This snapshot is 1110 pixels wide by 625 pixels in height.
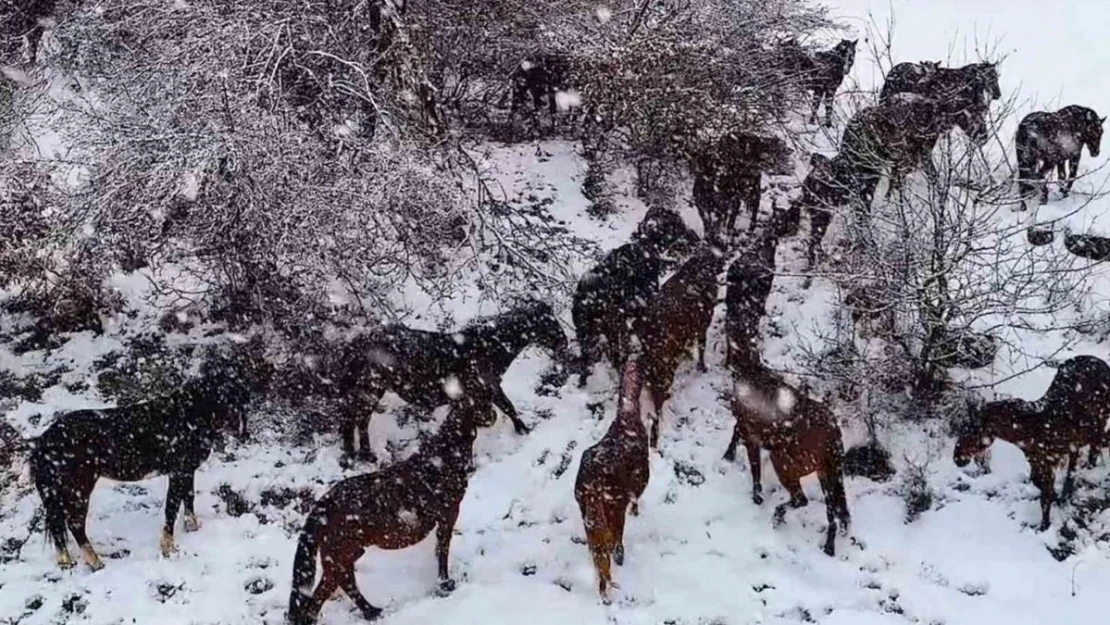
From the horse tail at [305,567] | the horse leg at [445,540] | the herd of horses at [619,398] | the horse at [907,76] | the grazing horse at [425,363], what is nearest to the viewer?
the horse tail at [305,567]

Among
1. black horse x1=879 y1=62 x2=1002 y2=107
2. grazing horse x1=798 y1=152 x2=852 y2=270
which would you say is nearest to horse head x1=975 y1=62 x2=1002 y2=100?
black horse x1=879 y1=62 x2=1002 y2=107

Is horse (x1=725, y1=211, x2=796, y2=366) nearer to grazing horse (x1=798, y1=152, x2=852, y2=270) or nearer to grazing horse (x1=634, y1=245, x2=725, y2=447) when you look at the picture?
grazing horse (x1=634, y1=245, x2=725, y2=447)

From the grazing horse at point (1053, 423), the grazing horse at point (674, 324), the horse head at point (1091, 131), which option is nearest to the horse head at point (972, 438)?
the grazing horse at point (1053, 423)

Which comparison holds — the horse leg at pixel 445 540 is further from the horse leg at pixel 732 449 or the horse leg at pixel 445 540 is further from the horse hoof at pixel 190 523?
the horse leg at pixel 732 449

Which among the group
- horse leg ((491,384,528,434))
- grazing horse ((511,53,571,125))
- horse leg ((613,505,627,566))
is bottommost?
horse leg ((613,505,627,566))

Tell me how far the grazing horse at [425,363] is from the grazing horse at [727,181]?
306 centimetres

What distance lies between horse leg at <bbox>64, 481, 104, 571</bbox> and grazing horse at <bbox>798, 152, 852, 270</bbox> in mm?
7008

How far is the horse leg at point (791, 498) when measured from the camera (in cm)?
739

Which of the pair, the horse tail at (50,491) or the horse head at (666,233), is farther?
the horse head at (666,233)

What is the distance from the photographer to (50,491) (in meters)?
6.86

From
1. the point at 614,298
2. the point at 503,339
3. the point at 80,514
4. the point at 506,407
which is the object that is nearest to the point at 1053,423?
the point at 614,298

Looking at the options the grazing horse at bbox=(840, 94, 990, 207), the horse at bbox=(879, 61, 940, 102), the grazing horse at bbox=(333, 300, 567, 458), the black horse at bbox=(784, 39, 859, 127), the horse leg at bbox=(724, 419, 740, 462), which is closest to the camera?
the horse leg at bbox=(724, 419, 740, 462)

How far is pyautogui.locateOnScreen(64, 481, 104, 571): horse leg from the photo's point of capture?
22.7ft

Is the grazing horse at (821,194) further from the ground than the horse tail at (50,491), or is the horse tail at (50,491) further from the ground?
the grazing horse at (821,194)
